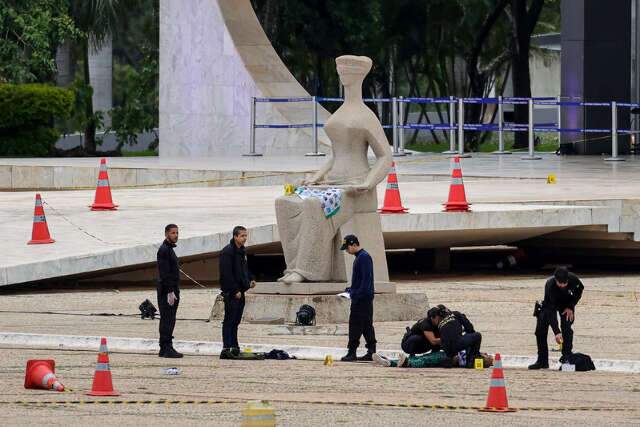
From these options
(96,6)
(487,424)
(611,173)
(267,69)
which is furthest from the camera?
(96,6)

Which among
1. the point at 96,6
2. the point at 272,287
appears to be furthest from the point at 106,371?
the point at 96,6

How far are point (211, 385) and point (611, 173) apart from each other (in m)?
16.1

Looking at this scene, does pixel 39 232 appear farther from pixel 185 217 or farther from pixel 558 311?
pixel 558 311

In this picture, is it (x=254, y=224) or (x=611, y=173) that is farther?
(x=611, y=173)

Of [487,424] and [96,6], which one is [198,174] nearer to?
[96,6]

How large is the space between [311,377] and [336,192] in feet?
12.2

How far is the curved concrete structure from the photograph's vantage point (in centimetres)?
3503

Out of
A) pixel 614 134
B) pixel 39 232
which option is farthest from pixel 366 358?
pixel 614 134

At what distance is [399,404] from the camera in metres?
12.5

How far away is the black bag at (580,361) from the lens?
572 inches

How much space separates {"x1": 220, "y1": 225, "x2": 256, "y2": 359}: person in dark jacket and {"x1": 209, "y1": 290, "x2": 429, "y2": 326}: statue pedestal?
4.98 feet

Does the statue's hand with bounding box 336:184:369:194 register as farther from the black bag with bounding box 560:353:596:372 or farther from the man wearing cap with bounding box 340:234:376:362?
the black bag with bounding box 560:353:596:372

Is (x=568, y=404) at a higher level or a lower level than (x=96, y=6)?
lower

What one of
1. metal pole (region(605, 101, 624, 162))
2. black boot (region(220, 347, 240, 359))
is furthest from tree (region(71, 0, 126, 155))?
black boot (region(220, 347, 240, 359))
